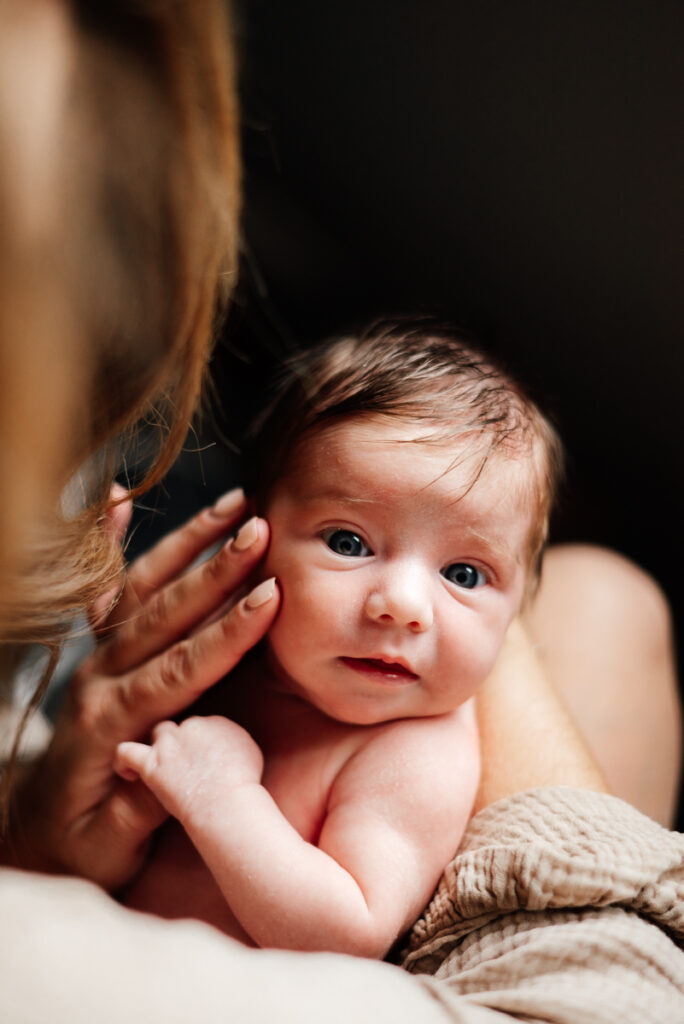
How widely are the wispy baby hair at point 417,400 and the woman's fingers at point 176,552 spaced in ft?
0.14

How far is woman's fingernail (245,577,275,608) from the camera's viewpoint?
2.42 feet

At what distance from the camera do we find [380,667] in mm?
740

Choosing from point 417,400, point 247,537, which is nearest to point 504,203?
point 417,400

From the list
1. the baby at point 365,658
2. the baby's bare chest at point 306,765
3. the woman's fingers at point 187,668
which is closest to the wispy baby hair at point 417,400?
the baby at point 365,658

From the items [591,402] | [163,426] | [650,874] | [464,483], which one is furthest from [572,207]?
[650,874]

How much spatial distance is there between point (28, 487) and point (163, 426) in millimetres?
231

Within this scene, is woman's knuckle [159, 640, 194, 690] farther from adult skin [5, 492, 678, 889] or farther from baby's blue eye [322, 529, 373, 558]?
baby's blue eye [322, 529, 373, 558]

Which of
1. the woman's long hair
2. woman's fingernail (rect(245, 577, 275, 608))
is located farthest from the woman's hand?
the woman's long hair

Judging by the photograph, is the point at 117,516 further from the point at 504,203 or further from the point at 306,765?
the point at 504,203

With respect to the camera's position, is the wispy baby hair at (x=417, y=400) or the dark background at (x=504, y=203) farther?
the dark background at (x=504, y=203)

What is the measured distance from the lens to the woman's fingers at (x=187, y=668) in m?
0.75

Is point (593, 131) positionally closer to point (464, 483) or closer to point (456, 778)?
point (464, 483)

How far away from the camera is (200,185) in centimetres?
59

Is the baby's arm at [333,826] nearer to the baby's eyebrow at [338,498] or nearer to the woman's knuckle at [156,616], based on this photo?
the woman's knuckle at [156,616]
